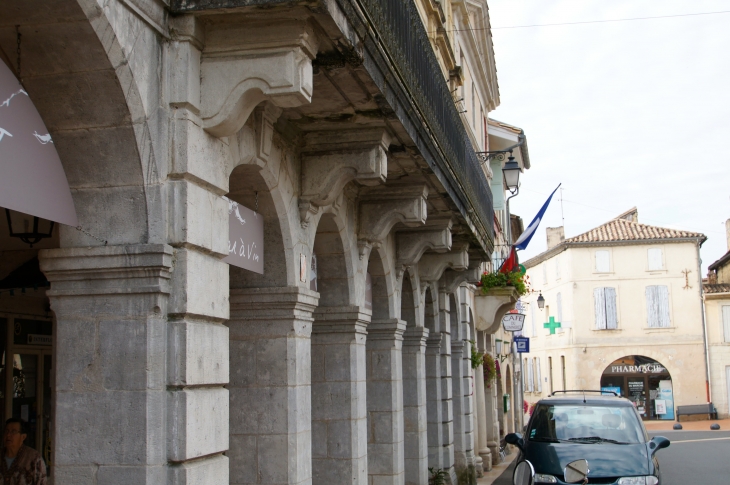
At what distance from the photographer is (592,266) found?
4434 centimetres

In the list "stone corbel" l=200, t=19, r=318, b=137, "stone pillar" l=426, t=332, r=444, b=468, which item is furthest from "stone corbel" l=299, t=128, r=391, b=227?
"stone pillar" l=426, t=332, r=444, b=468

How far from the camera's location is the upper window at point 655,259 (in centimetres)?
4350

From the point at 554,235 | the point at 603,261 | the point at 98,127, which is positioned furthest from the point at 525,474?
the point at 554,235

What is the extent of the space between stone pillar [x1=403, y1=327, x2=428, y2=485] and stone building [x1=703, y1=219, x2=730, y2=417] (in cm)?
3344

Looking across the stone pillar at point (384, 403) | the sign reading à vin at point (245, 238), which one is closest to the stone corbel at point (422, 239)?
the stone pillar at point (384, 403)

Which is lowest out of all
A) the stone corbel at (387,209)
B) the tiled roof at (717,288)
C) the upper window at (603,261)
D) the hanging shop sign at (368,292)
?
the hanging shop sign at (368,292)

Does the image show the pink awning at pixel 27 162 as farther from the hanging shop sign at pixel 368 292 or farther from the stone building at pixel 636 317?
the stone building at pixel 636 317

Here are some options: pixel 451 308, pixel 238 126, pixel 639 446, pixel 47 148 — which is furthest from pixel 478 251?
pixel 47 148

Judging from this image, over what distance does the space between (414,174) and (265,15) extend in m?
3.89

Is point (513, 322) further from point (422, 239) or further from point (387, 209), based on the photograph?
point (387, 209)

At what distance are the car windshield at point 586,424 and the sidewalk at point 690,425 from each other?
26.1 meters

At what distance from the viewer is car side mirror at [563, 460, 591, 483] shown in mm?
→ 8672

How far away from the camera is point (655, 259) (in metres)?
43.7

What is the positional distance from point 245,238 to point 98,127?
6.22ft
